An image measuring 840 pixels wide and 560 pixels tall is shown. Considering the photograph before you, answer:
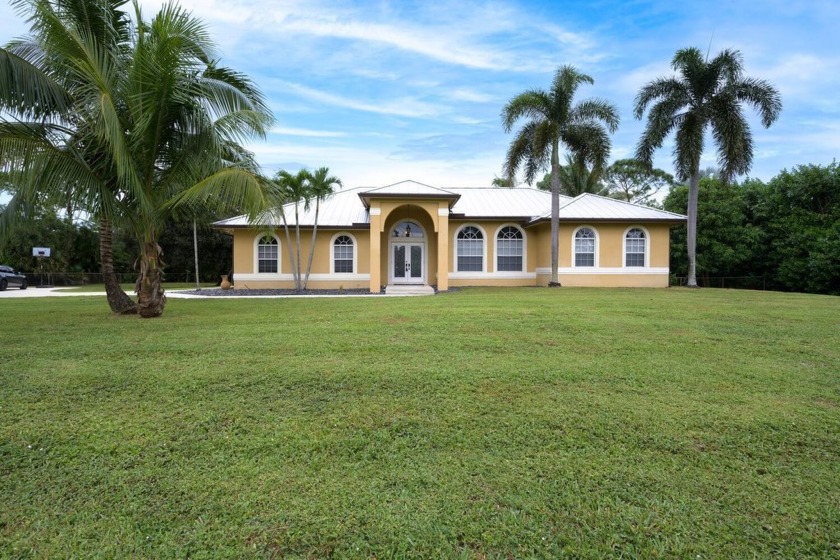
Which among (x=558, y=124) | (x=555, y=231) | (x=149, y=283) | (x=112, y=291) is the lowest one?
(x=112, y=291)

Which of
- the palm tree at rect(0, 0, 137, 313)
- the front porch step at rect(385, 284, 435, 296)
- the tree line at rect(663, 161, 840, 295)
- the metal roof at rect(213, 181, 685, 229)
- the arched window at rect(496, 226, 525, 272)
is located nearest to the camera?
the palm tree at rect(0, 0, 137, 313)

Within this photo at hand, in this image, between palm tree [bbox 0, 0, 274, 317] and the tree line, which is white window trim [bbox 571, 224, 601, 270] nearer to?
the tree line

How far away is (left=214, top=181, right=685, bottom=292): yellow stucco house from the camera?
886 inches

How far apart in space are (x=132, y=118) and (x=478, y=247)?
53.0 feet

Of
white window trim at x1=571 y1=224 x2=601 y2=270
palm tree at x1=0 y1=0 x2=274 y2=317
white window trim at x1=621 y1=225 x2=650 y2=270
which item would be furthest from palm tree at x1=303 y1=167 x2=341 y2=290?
white window trim at x1=621 y1=225 x2=650 y2=270

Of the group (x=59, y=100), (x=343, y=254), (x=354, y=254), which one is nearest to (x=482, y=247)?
(x=354, y=254)

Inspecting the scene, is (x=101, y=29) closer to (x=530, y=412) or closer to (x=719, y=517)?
(x=530, y=412)

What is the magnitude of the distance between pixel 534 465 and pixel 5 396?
5367 millimetres

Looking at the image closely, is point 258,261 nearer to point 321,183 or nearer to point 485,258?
point 321,183

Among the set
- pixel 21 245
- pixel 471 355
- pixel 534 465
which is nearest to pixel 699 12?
pixel 471 355

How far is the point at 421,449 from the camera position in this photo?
4129 millimetres

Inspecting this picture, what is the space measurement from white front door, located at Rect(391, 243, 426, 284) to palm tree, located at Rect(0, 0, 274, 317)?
12513 millimetres

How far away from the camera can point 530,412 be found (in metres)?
4.76

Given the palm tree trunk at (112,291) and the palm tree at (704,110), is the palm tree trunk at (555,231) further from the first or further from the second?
the palm tree trunk at (112,291)
